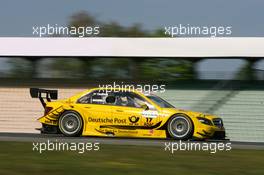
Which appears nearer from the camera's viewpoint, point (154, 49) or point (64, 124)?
point (64, 124)

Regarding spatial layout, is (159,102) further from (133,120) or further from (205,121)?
(205,121)

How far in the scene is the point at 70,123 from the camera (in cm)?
1702

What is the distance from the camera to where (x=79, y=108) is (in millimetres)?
17000

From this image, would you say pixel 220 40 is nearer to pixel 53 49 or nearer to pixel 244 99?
pixel 244 99

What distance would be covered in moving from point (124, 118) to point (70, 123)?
1557 mm

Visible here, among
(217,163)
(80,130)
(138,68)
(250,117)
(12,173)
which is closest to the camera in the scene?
(12,173)

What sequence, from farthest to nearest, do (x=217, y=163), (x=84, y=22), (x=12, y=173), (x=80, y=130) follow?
(x=84, y=22) < (x=80, y=130) < (x=217, y=163) < (x=12, y=173)

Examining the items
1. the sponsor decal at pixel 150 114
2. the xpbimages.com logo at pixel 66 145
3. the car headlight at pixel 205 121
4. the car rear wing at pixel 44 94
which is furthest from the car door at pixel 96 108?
the xpbimages.com logo at pixel 66 145

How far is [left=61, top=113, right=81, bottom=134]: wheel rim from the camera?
16.9m

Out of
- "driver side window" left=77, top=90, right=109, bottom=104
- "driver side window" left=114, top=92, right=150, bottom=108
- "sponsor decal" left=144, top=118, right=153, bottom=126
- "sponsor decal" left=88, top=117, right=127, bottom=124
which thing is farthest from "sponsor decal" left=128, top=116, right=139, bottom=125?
"driver side window" left=77, top=90, right=109, bottom=104

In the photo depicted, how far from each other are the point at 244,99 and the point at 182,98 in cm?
241

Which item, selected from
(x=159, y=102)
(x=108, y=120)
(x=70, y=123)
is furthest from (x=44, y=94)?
(x=159, y=102)

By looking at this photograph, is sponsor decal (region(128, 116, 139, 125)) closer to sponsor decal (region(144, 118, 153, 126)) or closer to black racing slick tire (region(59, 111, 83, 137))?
sponsor decal (region(144, 118, 153, 126))

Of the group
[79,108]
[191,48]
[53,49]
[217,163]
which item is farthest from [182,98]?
[217,163]
